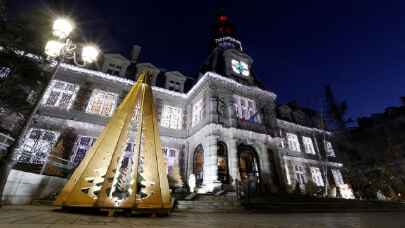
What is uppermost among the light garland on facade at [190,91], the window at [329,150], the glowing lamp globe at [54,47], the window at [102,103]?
the light garland on facade at [190,91]

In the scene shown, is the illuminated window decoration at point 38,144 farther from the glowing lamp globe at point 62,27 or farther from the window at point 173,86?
the window at point 173,86

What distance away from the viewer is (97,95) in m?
16.5

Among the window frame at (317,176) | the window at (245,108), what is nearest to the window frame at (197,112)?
the window at (245,108)

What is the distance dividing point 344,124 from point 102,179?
31.8 metres

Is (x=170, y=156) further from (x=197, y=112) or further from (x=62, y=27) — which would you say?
(x=62, y=27)

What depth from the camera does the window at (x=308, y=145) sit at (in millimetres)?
23581

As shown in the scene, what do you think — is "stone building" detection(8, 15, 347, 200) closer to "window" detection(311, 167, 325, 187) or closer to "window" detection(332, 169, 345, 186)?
"window" detection(311, 167, 325, 187)

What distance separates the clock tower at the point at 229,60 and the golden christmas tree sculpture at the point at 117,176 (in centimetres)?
1422

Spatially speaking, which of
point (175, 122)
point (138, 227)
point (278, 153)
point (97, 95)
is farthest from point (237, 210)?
point (97, 95)

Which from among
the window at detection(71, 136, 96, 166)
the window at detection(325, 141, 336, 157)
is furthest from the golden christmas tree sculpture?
the window at detection(325, 141, 336, 157)

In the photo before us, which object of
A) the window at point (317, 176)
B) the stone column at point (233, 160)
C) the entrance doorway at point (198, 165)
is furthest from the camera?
the window at point (317, 176)

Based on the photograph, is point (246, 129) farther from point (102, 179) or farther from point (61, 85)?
point (61, 85)

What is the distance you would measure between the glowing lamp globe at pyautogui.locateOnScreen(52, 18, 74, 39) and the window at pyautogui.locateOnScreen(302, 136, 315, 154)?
82.0ft

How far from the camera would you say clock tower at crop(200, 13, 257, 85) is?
19.8m
